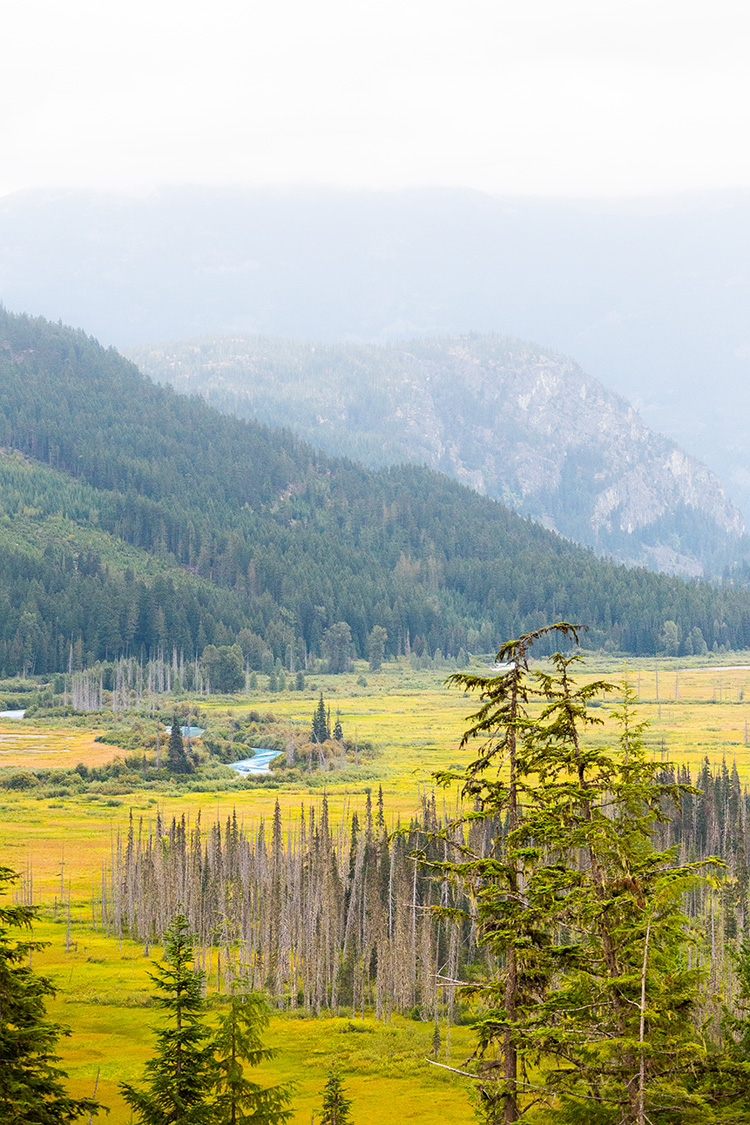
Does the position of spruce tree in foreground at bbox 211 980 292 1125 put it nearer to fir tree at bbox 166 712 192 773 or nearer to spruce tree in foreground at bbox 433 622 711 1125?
spruce tree in foreground at bbox 433 622 711 1125

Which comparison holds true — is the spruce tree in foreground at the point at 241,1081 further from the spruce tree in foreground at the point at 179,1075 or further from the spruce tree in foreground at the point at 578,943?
the spruce tree in foreground at the point at 578,943

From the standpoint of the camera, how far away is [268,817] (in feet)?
335

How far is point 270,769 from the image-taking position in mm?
133750

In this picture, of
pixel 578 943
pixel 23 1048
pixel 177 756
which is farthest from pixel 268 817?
pixel 578 943

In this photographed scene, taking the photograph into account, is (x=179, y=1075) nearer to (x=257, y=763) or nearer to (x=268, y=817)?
(x=268, y=817)

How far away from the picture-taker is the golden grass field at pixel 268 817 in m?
48.0

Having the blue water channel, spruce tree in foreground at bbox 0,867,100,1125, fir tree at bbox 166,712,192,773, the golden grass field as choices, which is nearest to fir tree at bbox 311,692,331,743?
the blue water channel

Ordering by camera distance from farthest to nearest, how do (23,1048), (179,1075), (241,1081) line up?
(241,1081)
(179,1075)
(23,1048)

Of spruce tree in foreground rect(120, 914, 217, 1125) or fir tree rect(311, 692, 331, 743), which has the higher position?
spruce tree in foreground rect(120, 914, 217, 1125)

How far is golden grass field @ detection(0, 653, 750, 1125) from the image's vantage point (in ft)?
158

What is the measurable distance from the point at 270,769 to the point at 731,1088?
113m

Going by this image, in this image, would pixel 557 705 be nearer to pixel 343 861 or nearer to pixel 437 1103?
pixel 437 1103

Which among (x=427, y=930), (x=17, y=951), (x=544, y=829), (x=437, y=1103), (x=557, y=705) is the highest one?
(x=557, y=705)

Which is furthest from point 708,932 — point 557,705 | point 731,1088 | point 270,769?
point 270,769
